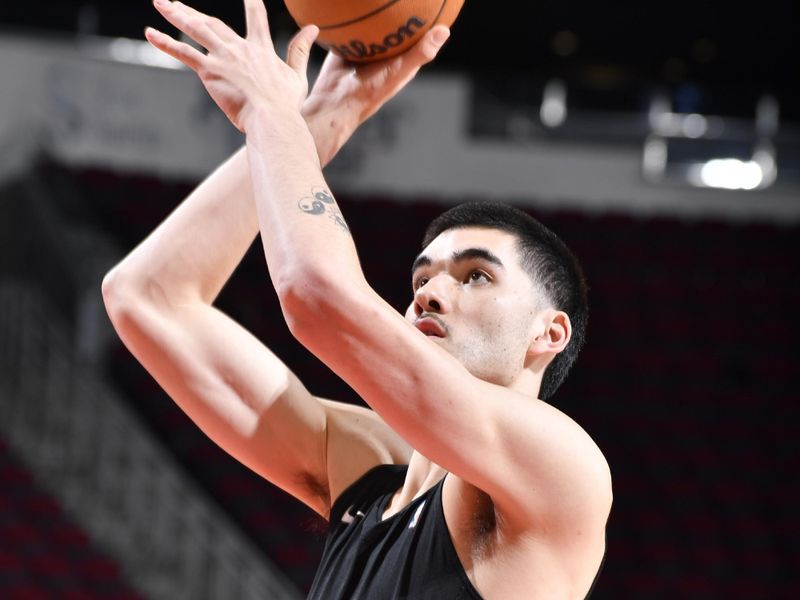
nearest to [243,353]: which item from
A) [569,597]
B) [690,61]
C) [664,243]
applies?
[569,597]

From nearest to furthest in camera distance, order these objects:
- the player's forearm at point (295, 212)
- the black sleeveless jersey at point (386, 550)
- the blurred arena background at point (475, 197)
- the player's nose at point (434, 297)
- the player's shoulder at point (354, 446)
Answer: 1. the player's forearm at point (295, 212)
2. the black sleeveless jersey at point (386, 550)
3. the player's nose at point (434, 297)
4. the player's shoulder at point (354, 446)
5. the blurred arena background at point (475, 197)

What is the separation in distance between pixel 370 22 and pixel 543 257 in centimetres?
49

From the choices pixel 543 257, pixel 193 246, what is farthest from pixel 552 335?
Answer: pixel 193 246

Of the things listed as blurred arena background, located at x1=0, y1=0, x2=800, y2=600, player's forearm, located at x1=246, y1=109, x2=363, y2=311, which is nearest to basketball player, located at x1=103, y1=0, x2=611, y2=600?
player's forearm, located at x1=246, y1=109, x2=363, y2=311

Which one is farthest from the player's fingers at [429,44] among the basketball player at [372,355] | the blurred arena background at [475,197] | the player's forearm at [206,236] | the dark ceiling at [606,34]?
the dark ceiling at [606,34]

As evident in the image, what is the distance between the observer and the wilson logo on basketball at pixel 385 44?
2.00 metres

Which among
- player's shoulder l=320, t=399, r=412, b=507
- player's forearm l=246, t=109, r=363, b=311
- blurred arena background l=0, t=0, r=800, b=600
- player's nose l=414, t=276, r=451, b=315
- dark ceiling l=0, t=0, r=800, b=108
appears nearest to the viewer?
player's forearm l=246, t=109, r=363, b=311

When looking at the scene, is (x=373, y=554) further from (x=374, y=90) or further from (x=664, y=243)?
(x=664, y=243)

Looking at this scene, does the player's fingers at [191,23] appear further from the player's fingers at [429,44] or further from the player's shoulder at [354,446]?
the player's shoulder at [354,446]

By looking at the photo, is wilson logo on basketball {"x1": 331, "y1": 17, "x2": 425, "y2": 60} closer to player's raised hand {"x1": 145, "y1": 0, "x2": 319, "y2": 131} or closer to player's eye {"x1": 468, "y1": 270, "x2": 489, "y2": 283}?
player's raised hand {"x1": 145, "y1": 0, "x2": 319, "y2": 131}

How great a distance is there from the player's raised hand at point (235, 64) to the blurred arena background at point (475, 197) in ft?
18.5

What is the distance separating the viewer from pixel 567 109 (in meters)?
10.8

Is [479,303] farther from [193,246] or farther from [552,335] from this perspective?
[193,246]

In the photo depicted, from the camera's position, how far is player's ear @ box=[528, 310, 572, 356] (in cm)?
194
